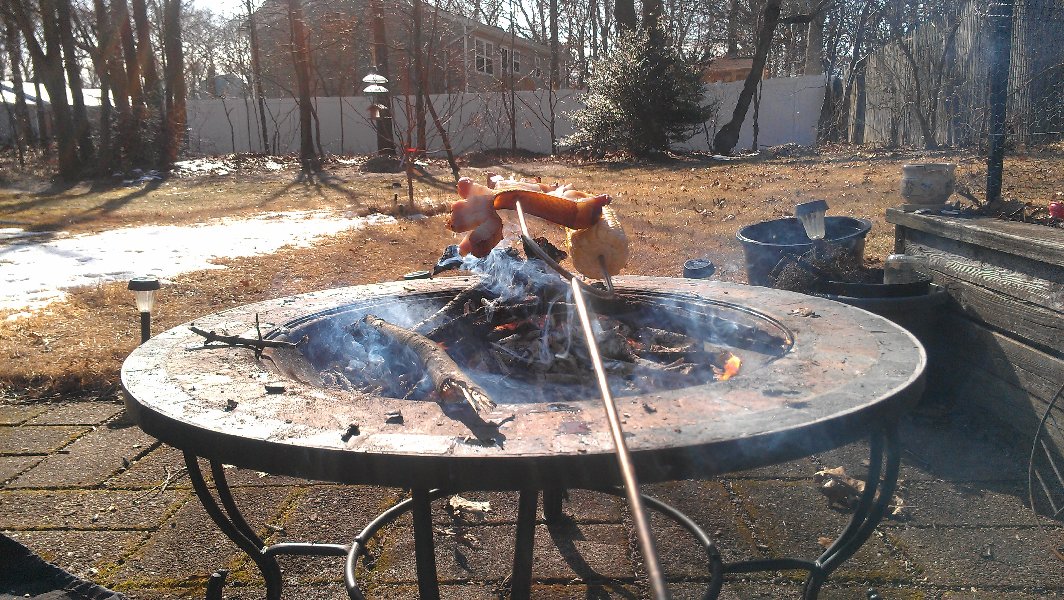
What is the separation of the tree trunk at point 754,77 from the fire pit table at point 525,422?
14422 millimetres

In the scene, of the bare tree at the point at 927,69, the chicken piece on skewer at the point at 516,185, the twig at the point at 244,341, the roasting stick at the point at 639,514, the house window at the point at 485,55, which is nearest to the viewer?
the roasting stick at the point at 639,514

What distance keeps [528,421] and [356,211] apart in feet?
33.3

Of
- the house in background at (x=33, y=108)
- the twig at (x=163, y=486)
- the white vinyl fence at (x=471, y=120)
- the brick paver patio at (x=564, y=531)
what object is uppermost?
the house in background at (x=33, y=108)

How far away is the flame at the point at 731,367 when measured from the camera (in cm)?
188

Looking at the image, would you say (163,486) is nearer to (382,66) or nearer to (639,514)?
(639,514)

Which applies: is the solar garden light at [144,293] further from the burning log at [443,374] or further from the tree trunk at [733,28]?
the tree trunk at [733,28]

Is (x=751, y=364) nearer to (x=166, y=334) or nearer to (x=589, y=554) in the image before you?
(x=589, y=554)

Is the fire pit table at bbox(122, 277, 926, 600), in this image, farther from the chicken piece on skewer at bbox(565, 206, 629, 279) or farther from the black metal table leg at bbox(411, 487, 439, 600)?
the chicken piece on skewer at bbox(565, 206, 629, 279)

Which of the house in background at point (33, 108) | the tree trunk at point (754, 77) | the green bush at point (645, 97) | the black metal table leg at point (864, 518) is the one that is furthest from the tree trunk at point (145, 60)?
the black metal table leg at point (864, 518)

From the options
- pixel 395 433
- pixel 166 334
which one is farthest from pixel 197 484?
pixel 395 433

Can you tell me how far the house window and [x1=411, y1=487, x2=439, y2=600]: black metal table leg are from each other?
94.3 ft

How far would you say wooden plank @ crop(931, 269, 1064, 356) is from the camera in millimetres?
2818

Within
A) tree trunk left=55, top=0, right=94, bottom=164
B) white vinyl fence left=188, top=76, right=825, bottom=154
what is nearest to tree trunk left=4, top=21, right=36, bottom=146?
tree trunk left=55, top=0, right=94, bottom=164

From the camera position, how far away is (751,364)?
1884 mm
